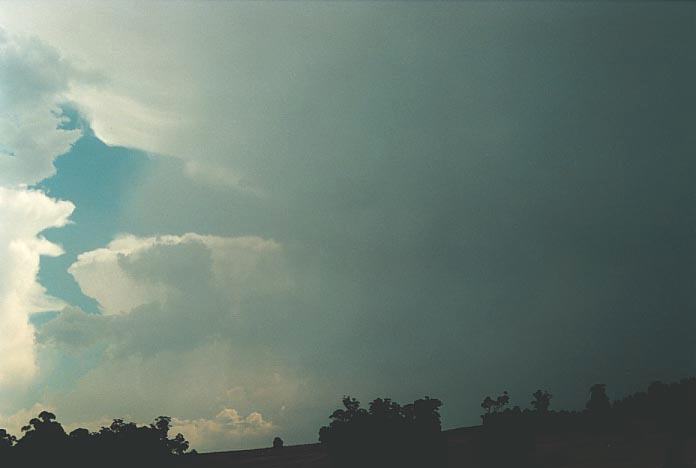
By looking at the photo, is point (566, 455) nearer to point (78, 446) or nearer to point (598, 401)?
point (598, 401)

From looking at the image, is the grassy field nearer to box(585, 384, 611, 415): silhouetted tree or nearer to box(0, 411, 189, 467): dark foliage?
box(585, 384, 611, 415): silhouetted tree

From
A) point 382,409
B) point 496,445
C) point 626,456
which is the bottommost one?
point 626,456

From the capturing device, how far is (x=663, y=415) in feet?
301

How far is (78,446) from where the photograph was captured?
55.3 meters

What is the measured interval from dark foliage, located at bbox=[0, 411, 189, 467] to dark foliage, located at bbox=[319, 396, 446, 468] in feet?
63.6

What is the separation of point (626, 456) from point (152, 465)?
6783 cm

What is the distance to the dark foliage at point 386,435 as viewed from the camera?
171 feet

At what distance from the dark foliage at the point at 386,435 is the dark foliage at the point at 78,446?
764 inches

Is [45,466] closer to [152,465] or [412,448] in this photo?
[152,465]

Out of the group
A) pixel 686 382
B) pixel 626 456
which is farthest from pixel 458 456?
pixel 686 382

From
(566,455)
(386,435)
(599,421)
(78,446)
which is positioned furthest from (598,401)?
(78,446)

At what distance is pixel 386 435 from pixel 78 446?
2885 centimetres

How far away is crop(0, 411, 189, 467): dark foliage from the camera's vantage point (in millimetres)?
54000

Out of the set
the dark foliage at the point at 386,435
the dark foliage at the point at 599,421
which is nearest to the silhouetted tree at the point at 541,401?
the dark foliage at the point at 599,421
